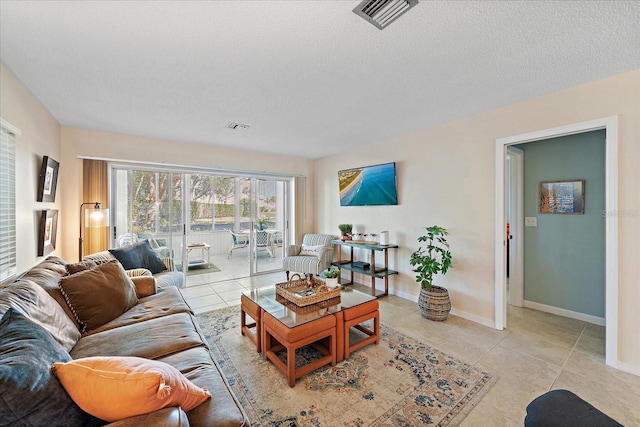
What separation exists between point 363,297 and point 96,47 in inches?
112

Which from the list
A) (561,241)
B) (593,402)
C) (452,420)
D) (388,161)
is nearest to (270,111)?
(388,161)

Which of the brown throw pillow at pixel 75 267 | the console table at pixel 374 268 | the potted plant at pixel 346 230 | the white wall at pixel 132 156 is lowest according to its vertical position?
the console table at pixel 374 268

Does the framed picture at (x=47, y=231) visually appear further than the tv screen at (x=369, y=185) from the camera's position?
No

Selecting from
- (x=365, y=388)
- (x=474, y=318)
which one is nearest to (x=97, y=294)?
(x=365, y=388)

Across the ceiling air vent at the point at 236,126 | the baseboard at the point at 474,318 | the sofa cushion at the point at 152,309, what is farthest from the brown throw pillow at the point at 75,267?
the baseboard at the point at 474,318

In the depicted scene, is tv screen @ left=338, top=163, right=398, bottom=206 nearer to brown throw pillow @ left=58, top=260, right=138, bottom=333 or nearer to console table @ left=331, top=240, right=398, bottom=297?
console table @ left=331, top=240, right=398, bottom=297

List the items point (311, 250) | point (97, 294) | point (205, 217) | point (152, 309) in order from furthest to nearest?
point (205, 217), point (311, 250), point (152, 309), point (97, 294)

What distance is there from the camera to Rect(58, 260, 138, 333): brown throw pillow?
188 cm

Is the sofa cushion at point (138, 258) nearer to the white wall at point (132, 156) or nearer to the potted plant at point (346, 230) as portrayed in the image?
the white wall at point (132, 156)

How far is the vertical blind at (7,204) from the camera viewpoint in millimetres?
1959

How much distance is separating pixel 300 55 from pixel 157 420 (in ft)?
6.78

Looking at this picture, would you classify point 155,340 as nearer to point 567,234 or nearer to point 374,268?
point 374,268

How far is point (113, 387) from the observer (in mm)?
856

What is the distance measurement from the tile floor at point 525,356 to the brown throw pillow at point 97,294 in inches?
53.4
